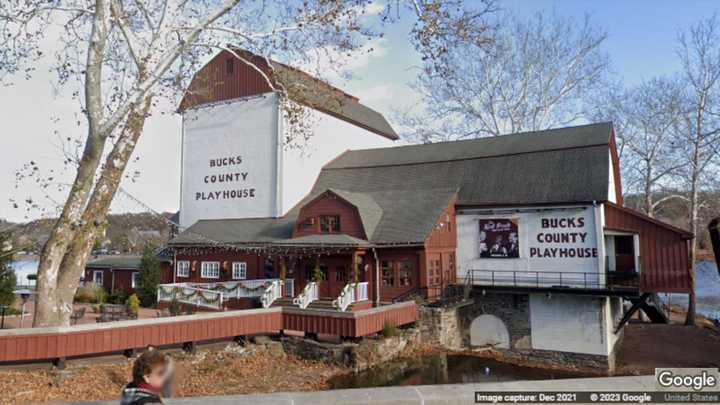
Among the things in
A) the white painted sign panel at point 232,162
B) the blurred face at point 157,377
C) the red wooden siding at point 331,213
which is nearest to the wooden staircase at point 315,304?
the red wooden siding at point 331,213

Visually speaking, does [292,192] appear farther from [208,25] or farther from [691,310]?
[691,310]

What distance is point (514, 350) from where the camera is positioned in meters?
19.0

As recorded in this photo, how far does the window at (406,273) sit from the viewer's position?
19.5 metres

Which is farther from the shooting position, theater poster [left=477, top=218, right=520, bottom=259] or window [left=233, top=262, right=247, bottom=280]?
window [left=233, top=262, right=247, bottom=280]

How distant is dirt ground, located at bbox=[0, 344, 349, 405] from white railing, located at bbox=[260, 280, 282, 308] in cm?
411

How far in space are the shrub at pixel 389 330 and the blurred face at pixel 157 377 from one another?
13.6 m

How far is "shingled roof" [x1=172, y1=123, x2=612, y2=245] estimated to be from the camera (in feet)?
64.0

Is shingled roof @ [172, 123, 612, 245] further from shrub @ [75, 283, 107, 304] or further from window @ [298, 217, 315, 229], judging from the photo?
shrub @ [75, 283, 107, 304]

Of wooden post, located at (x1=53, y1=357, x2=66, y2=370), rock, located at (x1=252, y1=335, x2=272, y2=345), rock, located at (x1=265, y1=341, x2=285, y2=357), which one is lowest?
rock, located at (x1=265, y1=341, x2=285, y2=357)

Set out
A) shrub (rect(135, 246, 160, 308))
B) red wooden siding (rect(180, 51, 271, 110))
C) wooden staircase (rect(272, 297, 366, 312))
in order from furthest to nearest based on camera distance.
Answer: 1. red wooden siding (rect(180, 51, 271, 110))
2. shrub (rect(135, 246, 160, 308))
3. wooden staircase (rect(272, 297, 366, 312))

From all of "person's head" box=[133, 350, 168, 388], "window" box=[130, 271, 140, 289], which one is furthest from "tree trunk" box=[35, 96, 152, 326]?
"window" box=[130, 271, 140, 289]

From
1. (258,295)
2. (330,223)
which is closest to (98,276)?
(258,295)

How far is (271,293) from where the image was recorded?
19.2 m

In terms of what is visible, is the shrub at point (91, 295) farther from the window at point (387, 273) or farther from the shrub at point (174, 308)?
the window at point (387, 273)
